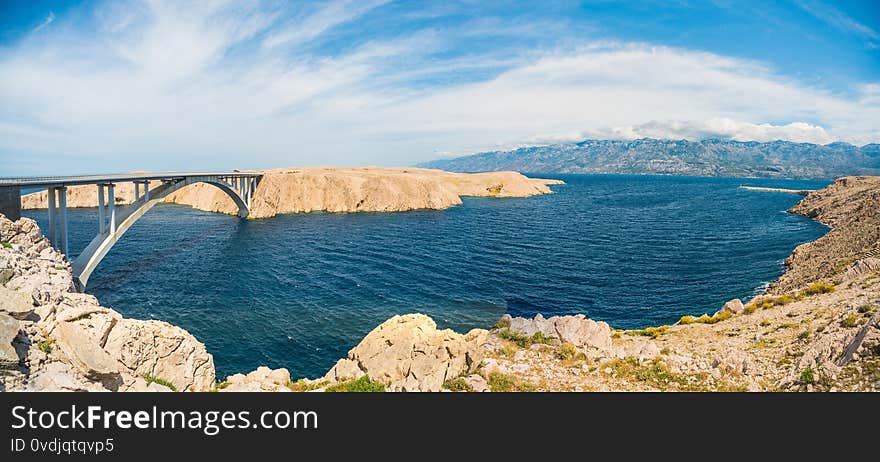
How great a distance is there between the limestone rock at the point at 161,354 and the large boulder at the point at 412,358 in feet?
19.5

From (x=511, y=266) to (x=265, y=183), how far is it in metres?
82.2

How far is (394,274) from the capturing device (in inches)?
1903

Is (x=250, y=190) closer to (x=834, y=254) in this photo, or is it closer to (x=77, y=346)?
(x=77, y=346)

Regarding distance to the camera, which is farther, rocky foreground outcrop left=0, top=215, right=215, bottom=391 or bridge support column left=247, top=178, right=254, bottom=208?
bridge support column left=247, top=178, right=254, bottom=208

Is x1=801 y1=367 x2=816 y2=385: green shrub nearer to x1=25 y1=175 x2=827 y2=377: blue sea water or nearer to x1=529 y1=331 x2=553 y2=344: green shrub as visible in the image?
x1=529 y1=331 x2=553 y2=344: green shrub

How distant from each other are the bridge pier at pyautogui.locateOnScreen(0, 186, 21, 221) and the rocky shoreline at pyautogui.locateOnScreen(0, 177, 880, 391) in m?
6.90

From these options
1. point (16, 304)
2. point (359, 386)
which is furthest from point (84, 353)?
point (359, 386)

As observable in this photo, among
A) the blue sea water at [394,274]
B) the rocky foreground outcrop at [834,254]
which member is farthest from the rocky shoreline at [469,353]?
the rocky foreground outcrop at [834,254]

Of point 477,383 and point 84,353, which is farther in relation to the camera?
point 477,383

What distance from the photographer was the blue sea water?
3403cm

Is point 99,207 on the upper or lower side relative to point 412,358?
upper

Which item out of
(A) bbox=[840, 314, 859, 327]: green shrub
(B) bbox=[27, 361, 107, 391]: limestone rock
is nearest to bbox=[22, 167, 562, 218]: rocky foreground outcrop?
(B) bbox=[27, 361, 107, 391]: limestone rock

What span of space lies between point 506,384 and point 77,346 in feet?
53.8

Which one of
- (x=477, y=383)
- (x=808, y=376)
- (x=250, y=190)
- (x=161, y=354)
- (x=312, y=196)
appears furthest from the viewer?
(x=312, y=196)
